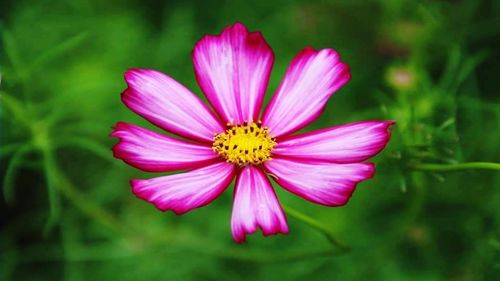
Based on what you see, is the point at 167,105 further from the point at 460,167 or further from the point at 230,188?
the point at 230,188

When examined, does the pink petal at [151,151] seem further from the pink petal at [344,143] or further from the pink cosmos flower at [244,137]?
the pink petal at [344,143]

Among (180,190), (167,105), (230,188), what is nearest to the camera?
(180,190)

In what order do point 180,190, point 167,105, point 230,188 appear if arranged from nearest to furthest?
point 180,190
point 167,105
point 230,188

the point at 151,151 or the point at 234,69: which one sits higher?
the point at 234,69

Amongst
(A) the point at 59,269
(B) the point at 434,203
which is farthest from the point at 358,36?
(A) the point at 59,269

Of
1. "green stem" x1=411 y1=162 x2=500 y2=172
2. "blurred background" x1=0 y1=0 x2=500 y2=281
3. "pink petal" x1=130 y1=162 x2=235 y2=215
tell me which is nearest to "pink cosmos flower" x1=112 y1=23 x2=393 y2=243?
"pink petal" x1=130 y1=162 x2=235 y2=215

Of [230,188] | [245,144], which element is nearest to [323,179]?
[245,144]

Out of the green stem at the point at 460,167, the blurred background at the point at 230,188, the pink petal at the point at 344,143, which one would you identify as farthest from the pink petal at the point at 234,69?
the blurred background at the point at 230,188
